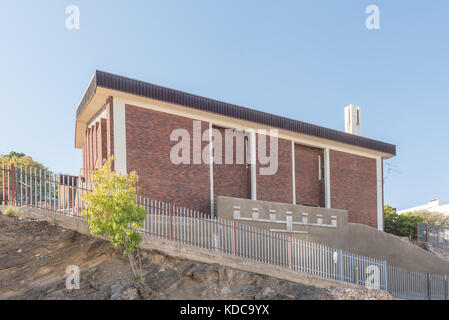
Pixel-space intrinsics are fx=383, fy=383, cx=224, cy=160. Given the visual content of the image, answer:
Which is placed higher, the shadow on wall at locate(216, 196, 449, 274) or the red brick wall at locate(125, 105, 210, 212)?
the red brick wall at locate(125, 105, 210, 212)

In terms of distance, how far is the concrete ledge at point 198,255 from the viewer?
1191 centimetres

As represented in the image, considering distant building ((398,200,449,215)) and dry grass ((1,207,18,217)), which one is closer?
dry grass ((1,207,18,217))

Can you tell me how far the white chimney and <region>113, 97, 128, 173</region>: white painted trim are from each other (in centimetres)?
1785

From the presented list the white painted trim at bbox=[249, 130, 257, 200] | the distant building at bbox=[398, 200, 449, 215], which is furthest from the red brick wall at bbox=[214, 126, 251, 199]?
the distant building at bbox=[398, 200, 449, 215]

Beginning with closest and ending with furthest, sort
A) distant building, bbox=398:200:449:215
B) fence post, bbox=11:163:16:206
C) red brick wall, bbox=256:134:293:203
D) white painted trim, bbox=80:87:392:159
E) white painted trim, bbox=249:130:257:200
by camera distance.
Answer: fence post, bbox=11:163:16:206 → white painted trim, bbox=80:87:392:159 → white painted trim, bbox=249:130:257:200 → red brick wall, bbox=256:134:293:203 → distant building, bbox=398:200:449:215

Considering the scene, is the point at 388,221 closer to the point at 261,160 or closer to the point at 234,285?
the point at 261,160

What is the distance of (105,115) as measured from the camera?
17344 mm

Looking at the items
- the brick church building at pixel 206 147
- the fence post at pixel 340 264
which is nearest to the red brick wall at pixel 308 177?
the brick church building at pixel 206 147

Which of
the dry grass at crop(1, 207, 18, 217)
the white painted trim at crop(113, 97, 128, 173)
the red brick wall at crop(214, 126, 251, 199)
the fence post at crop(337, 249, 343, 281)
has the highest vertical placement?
the white painted trim at crop(113, 97, 128, 173)

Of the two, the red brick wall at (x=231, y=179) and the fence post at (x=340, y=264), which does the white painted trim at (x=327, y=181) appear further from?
the fence post at (x=340, y=264)

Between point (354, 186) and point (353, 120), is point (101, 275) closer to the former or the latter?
point (354, 186)

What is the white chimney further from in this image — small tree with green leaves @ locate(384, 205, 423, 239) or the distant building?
the distant building

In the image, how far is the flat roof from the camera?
15336 mm
